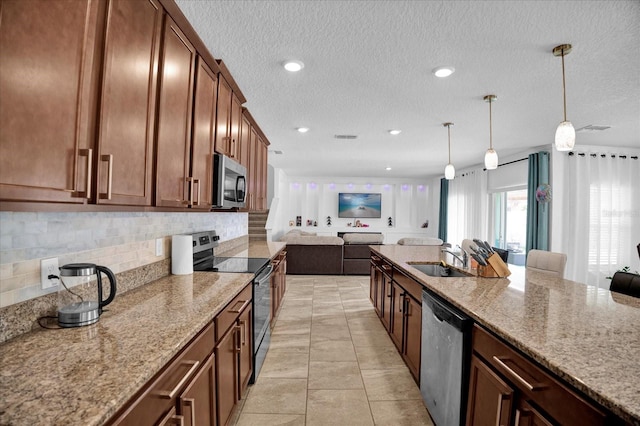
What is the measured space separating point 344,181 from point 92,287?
924 cm

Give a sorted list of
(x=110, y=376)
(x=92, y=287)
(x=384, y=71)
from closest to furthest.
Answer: (x=110, y=376) → (x=92, y=287) → (x=384, y=71)

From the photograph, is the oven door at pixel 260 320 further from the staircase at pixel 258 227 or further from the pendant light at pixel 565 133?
the staircase at pixel 258 227

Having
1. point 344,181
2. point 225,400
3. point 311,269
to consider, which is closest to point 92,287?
point 225,400

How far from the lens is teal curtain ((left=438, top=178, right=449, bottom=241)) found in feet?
29.3

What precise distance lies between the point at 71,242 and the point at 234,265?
1334 mm

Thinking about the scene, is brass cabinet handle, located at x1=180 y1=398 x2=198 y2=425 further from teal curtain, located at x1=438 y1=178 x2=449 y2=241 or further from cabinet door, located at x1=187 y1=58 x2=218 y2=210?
teal curtain, located at x1=438 y1=178 x2=449 y2=241

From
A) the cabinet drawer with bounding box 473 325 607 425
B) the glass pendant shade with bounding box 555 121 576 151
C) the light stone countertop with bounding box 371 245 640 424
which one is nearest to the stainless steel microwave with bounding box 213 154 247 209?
the light stone countertop with bounding box 371 245 640 424

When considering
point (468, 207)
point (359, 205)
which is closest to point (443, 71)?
point (468, 207)

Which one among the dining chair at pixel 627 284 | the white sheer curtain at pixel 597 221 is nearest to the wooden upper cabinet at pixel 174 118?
the dining chair at pixel 627 284

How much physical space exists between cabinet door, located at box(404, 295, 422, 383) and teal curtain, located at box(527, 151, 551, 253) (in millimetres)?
3772

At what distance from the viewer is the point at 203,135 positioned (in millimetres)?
2033

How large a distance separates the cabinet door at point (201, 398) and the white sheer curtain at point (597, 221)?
5.70 meters

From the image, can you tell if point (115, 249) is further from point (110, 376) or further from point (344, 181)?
point (344, 181)

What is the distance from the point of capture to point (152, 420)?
934mm
